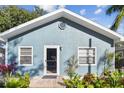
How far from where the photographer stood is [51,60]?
16641 mm

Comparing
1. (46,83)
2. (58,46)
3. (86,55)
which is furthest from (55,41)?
(46,83)

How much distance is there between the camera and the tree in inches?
1266

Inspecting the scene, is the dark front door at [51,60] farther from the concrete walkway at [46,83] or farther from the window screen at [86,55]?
the window screen at [86,55]

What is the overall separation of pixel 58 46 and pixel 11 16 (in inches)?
726

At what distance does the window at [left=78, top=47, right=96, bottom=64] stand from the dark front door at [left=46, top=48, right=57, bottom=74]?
149 centimetres

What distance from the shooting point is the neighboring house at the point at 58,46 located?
16.3 metres

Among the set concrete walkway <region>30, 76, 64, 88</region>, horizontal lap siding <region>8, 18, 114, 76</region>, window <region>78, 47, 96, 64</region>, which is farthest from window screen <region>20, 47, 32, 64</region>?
window <region>78, 47, 96, 64</region>

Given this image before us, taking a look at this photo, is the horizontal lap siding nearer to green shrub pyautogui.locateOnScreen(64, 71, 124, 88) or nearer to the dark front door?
the dark front door

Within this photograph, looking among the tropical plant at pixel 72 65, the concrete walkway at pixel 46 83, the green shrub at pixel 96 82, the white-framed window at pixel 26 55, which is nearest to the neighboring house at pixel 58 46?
the white-framed window at pixel 26 55

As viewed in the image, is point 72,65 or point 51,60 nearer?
point 72,65

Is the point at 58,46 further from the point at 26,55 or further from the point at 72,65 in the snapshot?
the point at 26,55

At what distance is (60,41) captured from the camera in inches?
643

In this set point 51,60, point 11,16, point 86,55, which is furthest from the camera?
point 11,16
